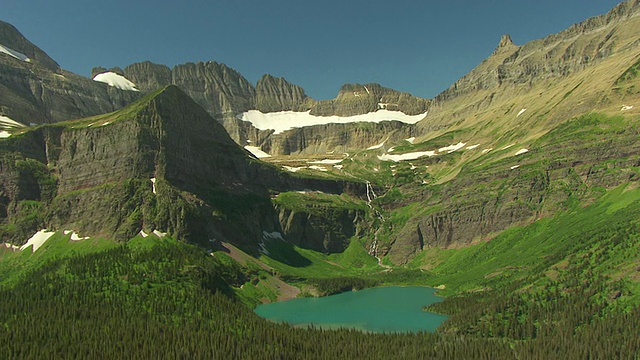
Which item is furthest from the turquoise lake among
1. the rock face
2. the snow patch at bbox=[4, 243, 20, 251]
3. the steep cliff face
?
the snow patch at bbox=[4, 243, 20, 251]

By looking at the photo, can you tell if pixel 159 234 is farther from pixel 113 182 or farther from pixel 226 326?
pixel 226 326

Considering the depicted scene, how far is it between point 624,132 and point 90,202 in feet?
592

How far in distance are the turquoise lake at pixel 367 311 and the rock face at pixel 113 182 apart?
40833 millimetres

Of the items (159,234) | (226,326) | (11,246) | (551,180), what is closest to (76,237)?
(11,246)

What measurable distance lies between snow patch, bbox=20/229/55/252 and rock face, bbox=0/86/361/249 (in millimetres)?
2619

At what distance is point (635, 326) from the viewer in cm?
7900

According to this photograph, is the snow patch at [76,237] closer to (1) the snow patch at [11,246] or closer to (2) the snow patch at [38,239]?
(2) the snow patch at [38,239]

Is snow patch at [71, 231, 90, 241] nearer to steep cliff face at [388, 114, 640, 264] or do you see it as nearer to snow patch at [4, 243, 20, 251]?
snow patch at [4, 243, 20, 251]

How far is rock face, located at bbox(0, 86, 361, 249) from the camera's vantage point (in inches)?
6181

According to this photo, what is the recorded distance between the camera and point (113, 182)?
166 m

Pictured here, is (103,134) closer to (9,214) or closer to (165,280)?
(9,214)

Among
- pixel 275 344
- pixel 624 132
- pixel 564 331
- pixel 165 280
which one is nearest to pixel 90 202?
pixel 165 280

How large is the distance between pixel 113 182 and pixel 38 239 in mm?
28080

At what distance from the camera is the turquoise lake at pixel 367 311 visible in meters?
109
